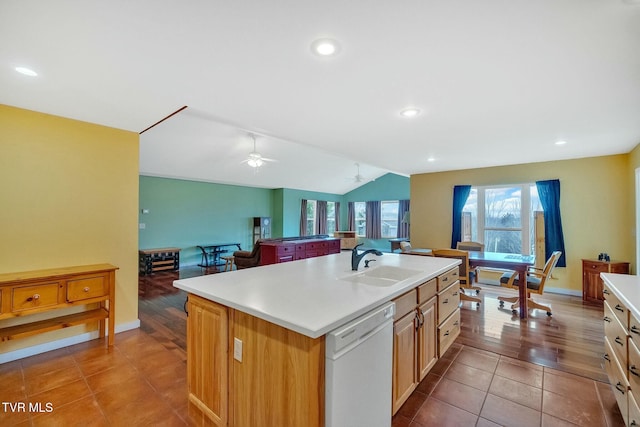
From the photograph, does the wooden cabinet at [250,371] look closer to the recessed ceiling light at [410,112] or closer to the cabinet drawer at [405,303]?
the cabinet drawer at [405,303]

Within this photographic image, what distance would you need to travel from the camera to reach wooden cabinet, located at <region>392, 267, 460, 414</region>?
1.74 metres

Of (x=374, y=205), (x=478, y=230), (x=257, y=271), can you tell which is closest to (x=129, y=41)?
(x=257, y=271)

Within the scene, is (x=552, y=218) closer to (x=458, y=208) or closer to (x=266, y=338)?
(x=458, y=208)

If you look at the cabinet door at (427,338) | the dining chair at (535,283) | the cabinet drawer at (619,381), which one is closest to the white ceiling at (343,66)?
the dining chair at (535,283)

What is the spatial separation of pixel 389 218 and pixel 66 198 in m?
9.50

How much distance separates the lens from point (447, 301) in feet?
8.33

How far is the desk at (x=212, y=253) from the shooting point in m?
7.59

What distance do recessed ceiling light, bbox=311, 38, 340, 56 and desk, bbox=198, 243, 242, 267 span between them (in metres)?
6.88

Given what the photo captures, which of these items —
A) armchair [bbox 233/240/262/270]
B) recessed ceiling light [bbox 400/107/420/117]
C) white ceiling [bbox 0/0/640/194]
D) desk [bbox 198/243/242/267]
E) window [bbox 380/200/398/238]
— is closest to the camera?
white ceiling [bbox 0/0/640/194]

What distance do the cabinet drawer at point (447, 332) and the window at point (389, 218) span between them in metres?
7.85

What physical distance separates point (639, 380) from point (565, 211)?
4.54m

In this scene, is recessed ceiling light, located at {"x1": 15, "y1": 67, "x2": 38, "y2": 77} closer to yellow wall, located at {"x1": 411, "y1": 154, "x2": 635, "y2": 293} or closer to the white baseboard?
the white baseboard

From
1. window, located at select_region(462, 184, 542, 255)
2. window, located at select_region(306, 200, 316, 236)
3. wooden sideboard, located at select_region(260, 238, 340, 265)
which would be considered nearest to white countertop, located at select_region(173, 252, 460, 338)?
wooden sideboard, located at select_region(260, 238, 340, 265)

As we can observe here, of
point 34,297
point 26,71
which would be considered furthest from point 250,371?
point 26,71
